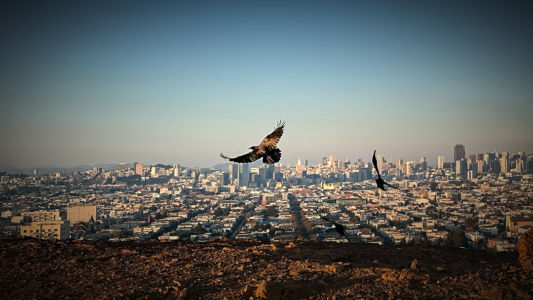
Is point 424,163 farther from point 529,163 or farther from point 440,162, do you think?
point 529,163

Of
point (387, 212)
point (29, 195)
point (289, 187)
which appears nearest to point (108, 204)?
point (29, 195)

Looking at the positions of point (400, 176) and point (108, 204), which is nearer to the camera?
point (108, 204)

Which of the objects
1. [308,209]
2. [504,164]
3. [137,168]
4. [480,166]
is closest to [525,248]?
[308,209]

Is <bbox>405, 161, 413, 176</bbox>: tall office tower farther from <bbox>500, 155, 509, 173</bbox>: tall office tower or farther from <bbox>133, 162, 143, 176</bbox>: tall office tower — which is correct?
<bbox>133, 162, 143, 176</bbox>: tall office tower

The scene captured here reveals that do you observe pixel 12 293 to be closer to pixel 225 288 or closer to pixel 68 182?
pixel 225 288

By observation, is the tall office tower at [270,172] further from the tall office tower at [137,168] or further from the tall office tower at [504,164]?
the tall office tower at [504,164]

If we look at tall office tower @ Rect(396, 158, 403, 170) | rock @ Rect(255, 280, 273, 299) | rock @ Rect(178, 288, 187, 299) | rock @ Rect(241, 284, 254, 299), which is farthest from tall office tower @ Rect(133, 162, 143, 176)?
rock @ Rect(255, 280, 273, 299)
